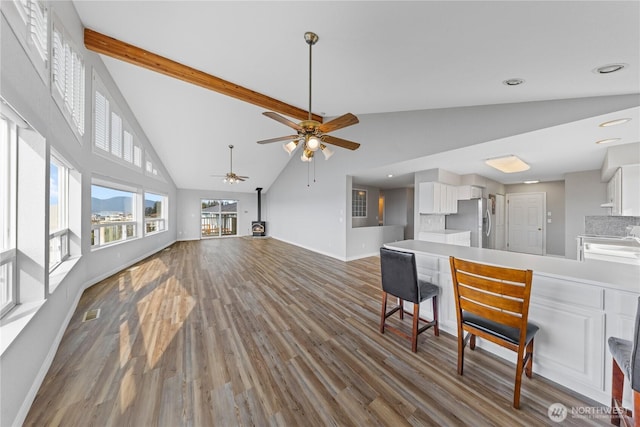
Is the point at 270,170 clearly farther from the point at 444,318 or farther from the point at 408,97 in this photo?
the point at 444,318

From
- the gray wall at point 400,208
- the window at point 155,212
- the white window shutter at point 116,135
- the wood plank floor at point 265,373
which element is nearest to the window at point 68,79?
the white window shutter at point 116,135

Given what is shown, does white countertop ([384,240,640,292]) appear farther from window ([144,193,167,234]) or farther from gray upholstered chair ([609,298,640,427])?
window ([144,193,167,234])

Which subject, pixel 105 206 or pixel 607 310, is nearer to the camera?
pixel 607 310

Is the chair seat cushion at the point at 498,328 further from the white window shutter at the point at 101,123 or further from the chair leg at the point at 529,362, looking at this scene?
the white window shutter at the point at 101,123

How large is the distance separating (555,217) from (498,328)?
23.4ft

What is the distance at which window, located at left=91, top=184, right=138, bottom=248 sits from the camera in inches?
159

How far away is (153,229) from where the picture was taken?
7.17 meters

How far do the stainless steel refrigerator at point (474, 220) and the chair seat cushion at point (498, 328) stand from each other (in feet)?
14.8

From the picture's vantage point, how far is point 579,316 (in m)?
1.55

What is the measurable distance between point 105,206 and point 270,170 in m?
5.33

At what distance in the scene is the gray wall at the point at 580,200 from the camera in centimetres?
464

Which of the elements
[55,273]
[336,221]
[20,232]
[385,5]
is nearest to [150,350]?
[20,232]

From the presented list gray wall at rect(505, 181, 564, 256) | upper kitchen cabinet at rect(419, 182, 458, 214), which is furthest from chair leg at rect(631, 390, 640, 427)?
gray wall at rect(505, 181, 564, 256)

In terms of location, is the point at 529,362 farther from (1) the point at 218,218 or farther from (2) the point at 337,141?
(1) the point at 218,218
